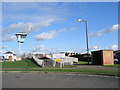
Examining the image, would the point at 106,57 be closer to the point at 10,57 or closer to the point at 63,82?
the point at 63,82

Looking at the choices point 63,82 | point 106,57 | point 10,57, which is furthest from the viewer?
point 10,57

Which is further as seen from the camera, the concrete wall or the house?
the house

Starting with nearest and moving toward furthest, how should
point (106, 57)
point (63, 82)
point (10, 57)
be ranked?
point (63, 82), point (106, 57), point (10, 57)

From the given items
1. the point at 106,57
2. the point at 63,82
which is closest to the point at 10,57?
the point at 106,57

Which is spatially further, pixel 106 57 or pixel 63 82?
pixel 106 57

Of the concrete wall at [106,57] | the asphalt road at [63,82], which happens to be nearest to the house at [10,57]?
the concrete wall at [106,57]

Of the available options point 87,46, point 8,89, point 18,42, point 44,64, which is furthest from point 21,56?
point 8,89

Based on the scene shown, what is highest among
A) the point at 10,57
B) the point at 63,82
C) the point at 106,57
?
the point at 106,57

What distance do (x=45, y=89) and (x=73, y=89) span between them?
4.45ft

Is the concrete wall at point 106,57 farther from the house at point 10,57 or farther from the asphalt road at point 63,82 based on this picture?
the house at point 10,57

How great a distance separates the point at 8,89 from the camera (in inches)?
420

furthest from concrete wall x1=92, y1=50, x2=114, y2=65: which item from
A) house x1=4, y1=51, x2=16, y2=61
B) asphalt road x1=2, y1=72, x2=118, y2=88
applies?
house x1=4, y1=51, x2=16, y2=61

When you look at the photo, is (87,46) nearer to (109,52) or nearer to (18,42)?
(109,52)

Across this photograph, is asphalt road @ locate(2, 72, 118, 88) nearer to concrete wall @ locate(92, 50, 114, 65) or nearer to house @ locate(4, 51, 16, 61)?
concrete wall @ locate(92, 50, 114, 65)
